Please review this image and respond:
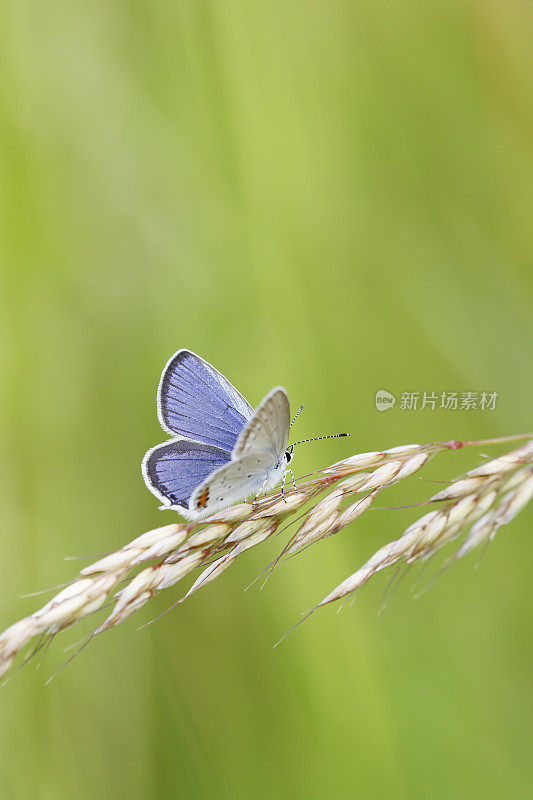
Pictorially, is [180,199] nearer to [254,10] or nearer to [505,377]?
[254,10]

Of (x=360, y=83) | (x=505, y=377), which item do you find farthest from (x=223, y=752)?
(x=360, y=83)

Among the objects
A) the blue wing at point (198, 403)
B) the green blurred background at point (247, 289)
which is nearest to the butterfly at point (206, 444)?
the blue wing at point (198, 403)

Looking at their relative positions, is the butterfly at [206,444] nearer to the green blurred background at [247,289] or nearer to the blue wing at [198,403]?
the blue wing at [198,403]

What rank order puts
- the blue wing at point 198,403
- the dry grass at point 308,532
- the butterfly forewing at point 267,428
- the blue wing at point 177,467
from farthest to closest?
the blue wing at point 198,403
the blue wing at point 177,467
the butterfly forewing at point 267,428
the dry grass at point 308,532

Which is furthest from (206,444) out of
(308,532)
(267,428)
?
(308,532)

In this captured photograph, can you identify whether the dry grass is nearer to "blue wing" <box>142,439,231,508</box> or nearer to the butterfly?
the butterfly

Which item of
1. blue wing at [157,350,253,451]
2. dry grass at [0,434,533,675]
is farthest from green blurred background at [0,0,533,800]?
dry grass at [0,434,533,675]

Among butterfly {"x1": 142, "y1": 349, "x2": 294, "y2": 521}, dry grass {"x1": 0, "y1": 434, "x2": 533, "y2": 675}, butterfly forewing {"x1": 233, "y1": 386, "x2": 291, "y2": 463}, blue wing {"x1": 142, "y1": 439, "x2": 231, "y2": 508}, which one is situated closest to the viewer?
dry grass {"x1": 0, "y1": 434, "x2": 533, "y2": 675}
